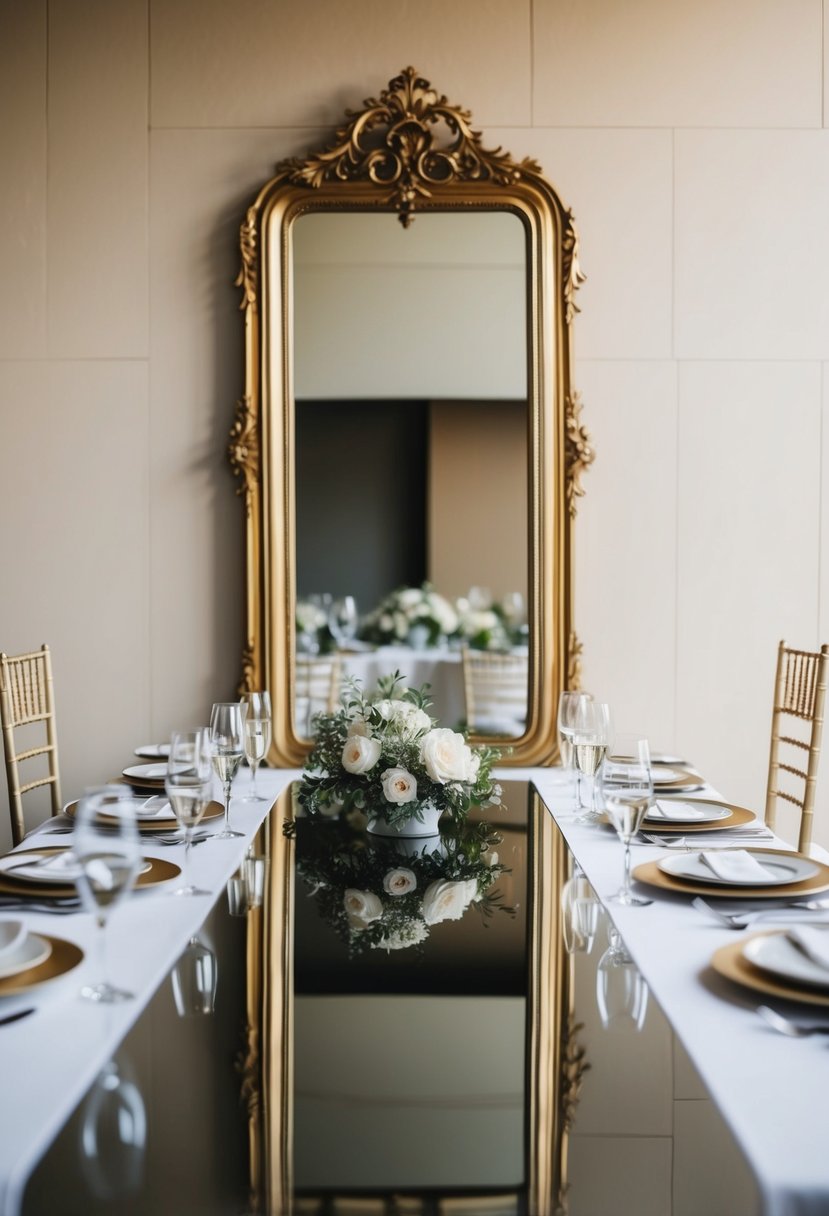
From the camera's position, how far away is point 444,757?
1907 millimetres

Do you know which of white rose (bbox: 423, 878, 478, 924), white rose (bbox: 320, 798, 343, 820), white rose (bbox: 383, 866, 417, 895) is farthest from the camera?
white rose (bbox: 320, 798, 343, 820)

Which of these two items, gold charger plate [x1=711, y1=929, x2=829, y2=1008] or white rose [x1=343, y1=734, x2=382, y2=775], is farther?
white rose [x1=343, y1=734, x2=382, y2=775]

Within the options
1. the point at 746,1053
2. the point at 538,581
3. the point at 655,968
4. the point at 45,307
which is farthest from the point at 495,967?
the point at 45,307

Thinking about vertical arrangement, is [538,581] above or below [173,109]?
below

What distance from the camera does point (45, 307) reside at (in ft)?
10.9

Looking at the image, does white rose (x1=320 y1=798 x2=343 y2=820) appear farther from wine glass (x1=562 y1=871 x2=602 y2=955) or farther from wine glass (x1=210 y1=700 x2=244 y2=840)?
wine glass (x1=562 y1=871 x2=602 y2=955)

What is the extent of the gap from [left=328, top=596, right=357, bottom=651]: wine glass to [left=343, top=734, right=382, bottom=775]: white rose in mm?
1348

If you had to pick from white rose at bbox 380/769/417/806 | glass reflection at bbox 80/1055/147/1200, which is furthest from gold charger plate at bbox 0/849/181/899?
glass reflection at bbox 80/1055/147/1200

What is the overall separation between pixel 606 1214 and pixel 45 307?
10.1 ft

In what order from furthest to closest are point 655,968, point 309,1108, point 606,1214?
point 655,968
point 309,1108
point 606,1214

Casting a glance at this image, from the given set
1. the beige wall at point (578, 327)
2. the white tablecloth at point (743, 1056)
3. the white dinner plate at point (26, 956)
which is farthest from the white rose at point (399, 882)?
the beige wall at point (578, 327)

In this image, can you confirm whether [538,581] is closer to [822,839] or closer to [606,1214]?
[822,839]

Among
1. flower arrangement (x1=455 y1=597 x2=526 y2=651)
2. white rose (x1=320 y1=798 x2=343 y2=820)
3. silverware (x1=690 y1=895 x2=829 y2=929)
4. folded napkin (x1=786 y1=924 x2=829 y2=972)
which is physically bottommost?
white rose (x1=320 y1=798 x2=343 y2=820)

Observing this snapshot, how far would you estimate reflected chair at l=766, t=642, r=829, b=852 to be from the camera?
272 centimetres
